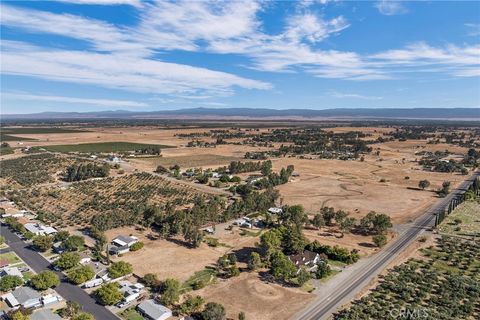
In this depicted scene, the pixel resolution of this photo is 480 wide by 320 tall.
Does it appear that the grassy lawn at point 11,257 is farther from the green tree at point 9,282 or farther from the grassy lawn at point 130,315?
the grassy lawn at point 130,315

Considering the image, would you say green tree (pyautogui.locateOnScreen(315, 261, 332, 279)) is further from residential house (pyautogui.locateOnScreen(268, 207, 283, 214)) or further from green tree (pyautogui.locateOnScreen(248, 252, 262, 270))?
residential house (pyautogui.locateOnScreen(268, 207, 283, 214))

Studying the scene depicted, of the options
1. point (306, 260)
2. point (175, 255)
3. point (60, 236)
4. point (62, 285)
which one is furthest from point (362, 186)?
point (62, 285)

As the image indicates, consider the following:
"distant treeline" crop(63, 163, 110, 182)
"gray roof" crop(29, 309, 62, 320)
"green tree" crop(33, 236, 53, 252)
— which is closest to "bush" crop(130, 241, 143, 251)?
"green tree" crop(33, 236, 53, 252)

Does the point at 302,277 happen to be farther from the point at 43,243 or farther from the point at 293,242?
the point at 43,243

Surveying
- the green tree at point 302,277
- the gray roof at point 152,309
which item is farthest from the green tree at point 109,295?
the green tree at point 302,277

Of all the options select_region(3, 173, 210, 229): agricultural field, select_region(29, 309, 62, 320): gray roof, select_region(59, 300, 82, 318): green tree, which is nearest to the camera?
select_region(29, 309, 62, 320): gray roof

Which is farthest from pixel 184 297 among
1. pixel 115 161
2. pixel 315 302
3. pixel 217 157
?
pixel 217 157
